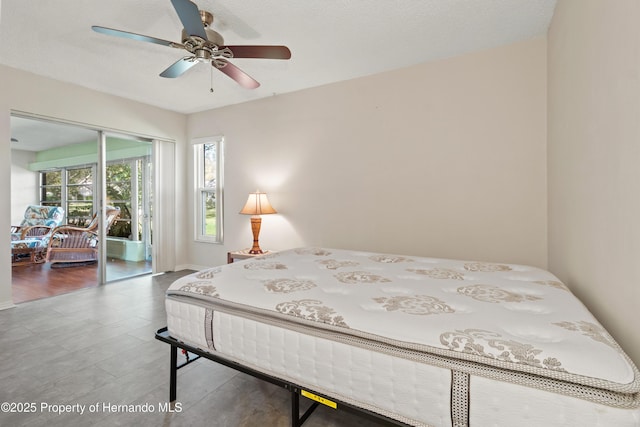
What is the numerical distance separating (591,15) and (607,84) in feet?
1.56

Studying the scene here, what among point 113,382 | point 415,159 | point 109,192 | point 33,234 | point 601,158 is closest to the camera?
point 601,158

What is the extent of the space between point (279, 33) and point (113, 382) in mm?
2765

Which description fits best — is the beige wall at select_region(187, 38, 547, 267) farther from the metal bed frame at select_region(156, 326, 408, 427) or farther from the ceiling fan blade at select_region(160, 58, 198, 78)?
the metal bed frame at select_region(156, 326, 408, 427)

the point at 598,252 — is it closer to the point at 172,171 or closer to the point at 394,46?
the point at 394,46

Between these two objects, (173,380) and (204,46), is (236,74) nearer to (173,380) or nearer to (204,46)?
(204,46)

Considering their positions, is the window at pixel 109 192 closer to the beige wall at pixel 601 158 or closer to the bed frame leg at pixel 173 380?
the bed frame leg at pixel 173 380

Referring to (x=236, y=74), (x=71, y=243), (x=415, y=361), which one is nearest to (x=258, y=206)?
(x=236, y=74)

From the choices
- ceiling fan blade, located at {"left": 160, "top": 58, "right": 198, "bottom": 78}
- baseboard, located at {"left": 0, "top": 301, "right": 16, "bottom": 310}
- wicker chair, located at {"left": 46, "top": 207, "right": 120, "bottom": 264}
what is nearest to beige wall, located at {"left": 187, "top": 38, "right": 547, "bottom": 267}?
ceiling fan blade, located at {"left": 160, "top": 58, "right": 198, "bottom": 78}

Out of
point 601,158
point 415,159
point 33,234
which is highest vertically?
point 415,159

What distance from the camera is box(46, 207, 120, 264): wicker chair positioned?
16.6 feet

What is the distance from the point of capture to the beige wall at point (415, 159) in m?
2.57

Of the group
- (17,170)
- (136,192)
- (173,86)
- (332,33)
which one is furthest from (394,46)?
(17,170)

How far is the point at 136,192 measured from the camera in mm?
5055

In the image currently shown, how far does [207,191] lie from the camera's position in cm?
465
